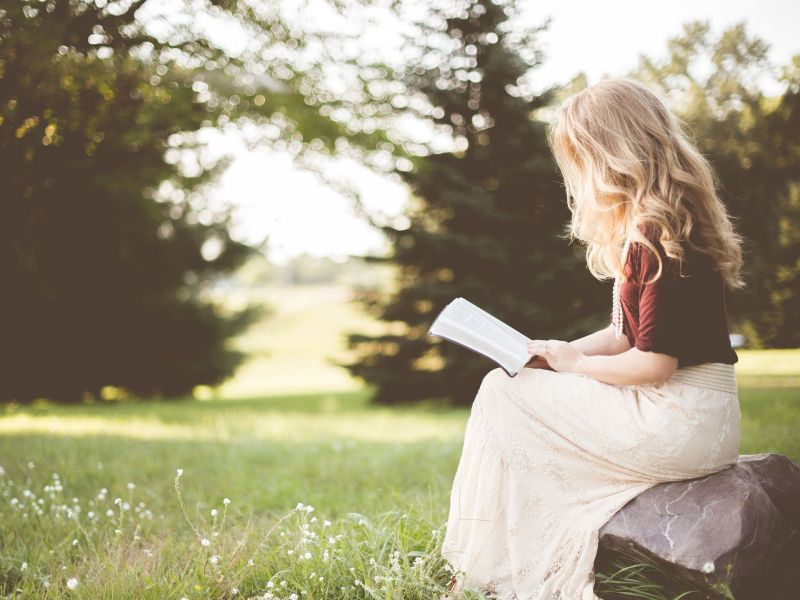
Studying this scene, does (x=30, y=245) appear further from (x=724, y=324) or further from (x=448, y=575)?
(x=724, y=324)

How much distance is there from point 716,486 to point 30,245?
6.56 metres

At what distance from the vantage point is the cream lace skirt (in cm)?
234

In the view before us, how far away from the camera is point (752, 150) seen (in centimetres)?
609

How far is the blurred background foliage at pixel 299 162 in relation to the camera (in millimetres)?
5801

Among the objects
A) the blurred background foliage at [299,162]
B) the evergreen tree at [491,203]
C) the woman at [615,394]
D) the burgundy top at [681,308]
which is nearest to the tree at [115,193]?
the blurred background foliage at [299,162]

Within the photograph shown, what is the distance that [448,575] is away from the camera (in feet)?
8.80

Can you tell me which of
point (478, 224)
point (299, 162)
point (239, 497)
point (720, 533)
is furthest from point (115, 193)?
point (720, 533)

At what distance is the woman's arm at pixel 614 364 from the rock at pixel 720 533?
449mm

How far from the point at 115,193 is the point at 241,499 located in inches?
227

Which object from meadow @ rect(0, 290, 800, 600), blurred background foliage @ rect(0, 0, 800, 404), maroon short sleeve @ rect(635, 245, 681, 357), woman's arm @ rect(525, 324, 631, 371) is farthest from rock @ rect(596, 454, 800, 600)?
blurred background foliage @ rect(0, 0, 800, 404)

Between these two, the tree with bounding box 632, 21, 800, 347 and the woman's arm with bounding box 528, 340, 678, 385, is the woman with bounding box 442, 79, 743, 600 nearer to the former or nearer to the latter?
the woman's arm with bounding box 528, 340, 678, 385

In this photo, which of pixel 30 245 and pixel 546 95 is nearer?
pixel 30 245

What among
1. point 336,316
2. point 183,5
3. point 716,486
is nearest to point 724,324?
point 716,486

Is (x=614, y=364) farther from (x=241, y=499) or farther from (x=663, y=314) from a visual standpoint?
(x=241, y=499)
